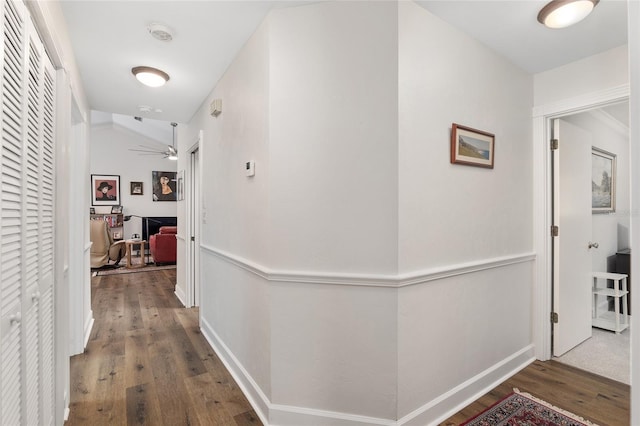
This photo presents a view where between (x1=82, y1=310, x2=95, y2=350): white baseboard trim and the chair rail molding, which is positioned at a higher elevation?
the chair rail molding

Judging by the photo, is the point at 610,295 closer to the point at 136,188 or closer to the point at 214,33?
the point at 214,33

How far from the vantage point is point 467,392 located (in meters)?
2.06

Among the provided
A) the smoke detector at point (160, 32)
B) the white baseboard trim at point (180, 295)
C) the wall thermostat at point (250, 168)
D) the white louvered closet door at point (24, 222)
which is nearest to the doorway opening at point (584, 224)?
the wall thermostat at point (250, 168)

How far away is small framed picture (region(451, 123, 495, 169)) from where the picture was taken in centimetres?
197

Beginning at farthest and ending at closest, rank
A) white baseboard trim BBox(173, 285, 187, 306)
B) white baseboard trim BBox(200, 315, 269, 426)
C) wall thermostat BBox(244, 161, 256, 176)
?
white baseboard trim BBox(173, 285, 187, 306), wall thermostat BBox(244, 161, 256, 176), white baseboard trim BBox(200, 315, 269, 426)

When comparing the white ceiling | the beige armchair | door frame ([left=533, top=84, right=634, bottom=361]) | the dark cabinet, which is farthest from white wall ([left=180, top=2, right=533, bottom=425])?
the beige armchair

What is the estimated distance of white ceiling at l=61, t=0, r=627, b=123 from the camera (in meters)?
1.82

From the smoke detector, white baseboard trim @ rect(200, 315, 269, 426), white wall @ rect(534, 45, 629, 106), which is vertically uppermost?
the smoke detector

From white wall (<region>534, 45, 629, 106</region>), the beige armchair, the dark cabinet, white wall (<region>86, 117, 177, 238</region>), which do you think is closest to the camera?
white wall (<region>534, 45, 629, 106</region>)

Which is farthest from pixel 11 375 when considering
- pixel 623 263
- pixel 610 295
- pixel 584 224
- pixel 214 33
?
pixel 623 263

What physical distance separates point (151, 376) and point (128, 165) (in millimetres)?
7691

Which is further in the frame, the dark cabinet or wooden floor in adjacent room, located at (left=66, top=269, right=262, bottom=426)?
the dark cabinet

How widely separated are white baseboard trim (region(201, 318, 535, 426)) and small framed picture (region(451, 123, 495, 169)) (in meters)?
1.41

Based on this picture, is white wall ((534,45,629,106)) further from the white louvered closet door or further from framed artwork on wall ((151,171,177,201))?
framed artwork on wall ((151,171,177,201))
